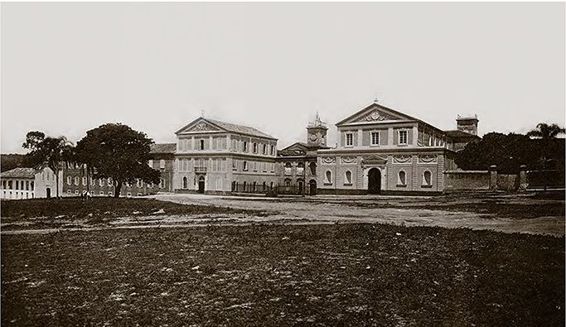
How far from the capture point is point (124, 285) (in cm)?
719

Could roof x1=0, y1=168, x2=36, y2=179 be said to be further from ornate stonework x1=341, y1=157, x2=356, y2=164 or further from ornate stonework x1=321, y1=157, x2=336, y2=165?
ornate stonework x1=321, y1=157, x2=336, y2=165

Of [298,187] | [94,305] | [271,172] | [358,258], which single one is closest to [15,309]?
[94,305]

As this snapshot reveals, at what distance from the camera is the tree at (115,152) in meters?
9.98

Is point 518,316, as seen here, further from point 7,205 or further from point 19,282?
point 7,205

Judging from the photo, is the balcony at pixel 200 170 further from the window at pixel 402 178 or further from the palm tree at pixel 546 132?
the palm tree at pixel 546 132

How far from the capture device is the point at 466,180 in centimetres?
3169

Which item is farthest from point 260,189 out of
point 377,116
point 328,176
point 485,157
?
point 485,157

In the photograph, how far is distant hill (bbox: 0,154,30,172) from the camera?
885cm

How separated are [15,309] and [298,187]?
Answer: 40.9 m

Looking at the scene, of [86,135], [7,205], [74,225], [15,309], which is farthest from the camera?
[74,225]

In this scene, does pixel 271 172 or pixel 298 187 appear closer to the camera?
pixel 271 172

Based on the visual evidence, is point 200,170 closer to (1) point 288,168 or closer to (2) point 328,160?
(2) point 328,160

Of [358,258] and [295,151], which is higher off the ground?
[295,151]

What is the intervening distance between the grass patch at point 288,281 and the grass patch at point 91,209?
3.03m
